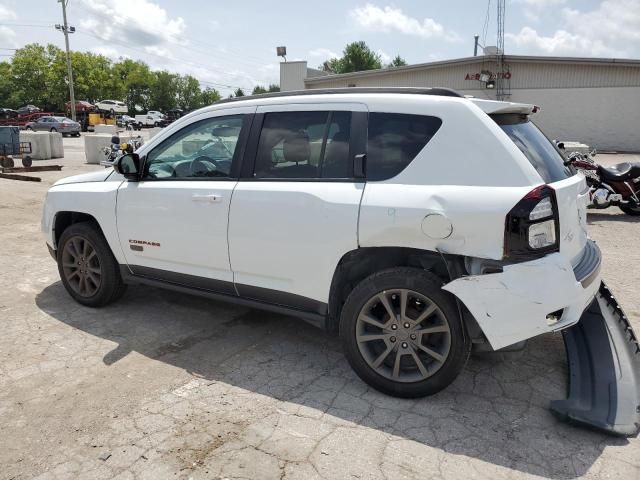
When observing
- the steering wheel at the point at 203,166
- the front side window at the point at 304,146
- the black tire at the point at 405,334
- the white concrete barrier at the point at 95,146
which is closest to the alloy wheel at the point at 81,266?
the steering wheel at the point at 203,166

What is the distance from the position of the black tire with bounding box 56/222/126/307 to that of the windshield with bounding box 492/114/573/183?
134 inches

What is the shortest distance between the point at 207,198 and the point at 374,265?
1.35 meters

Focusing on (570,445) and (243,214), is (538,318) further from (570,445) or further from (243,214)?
(243,214)

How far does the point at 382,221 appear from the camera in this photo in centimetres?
Answer: 297

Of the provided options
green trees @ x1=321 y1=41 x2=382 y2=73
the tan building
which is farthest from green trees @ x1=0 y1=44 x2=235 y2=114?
the tan building

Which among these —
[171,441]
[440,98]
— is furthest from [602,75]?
[171,441]

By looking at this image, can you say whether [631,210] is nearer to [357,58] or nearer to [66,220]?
[66,220]

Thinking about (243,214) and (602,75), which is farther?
(602,75)

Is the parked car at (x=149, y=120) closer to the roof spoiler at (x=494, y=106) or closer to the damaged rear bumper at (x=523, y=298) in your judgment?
the roof spoiler at (x=494, y=106)

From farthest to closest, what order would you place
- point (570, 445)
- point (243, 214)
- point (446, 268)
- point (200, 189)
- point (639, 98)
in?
point (639, 98) → point (200, 189) → point (243, 214) → point (446, 268) → point (570, 445)

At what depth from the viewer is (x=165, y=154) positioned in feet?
13.5

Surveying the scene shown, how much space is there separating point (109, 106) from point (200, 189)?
55.0 metres

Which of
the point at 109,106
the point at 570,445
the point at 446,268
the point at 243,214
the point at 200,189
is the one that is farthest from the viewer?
the point at 109,106

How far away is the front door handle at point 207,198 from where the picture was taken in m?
3.61
